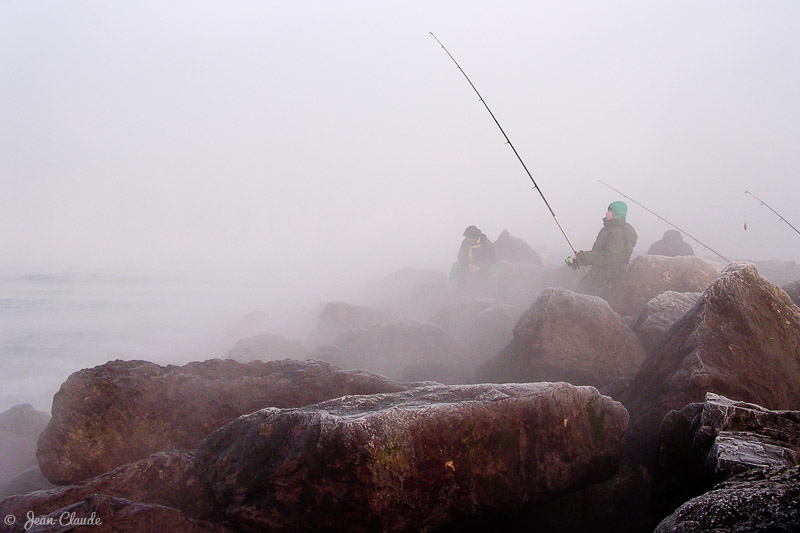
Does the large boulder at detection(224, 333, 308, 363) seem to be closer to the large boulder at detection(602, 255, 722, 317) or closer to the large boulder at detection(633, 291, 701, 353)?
the large boulder at detection(602, 255, 722, 317)

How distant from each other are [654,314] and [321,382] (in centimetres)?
431

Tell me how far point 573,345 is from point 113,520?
4.86 metres

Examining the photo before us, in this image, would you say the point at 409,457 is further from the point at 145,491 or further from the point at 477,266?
the point at 477,266

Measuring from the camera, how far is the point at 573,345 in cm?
603

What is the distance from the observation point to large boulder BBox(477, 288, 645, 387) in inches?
232

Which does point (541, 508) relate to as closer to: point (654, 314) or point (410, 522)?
point (410, 522)

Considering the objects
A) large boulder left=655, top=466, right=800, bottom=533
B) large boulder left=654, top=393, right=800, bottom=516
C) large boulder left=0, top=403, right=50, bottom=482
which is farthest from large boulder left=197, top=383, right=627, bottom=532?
large boulder left=0, top=403, right=50, bottom=482

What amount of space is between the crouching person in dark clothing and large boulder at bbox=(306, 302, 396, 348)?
2.44m

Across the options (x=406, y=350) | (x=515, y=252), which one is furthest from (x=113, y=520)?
(x=515, y=252)

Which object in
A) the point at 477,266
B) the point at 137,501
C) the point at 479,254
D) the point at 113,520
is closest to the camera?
the point at 113,520

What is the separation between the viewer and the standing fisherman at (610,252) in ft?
28.9

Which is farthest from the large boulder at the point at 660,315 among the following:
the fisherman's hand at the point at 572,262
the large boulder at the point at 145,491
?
the large boulder at the point at 145,491

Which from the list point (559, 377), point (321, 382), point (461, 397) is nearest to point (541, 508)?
point (461, 397)

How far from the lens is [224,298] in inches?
1884
